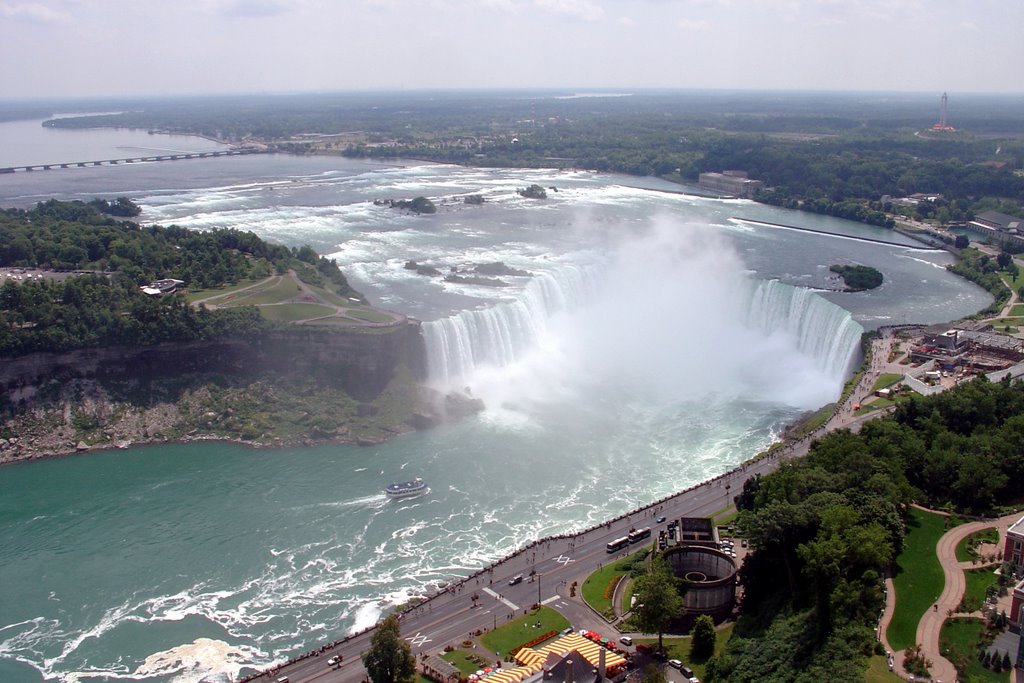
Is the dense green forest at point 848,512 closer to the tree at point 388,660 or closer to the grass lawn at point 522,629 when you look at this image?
the grass lawn at point 522,629

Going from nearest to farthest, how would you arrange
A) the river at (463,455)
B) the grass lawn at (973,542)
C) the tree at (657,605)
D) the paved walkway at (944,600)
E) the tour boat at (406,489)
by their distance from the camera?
the paved walkway at (944,600) < the tree at (657,605) < the grass lawn at (973,542) < the river at (463,455) < the tour boat at (406,489)

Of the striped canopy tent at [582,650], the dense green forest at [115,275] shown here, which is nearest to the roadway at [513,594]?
the striped canopy tent at [582,650]

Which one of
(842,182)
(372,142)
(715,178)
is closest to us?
(842,182)

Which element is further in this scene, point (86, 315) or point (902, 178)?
point (902, 178)

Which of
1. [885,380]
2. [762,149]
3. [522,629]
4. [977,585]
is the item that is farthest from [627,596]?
[762,149]

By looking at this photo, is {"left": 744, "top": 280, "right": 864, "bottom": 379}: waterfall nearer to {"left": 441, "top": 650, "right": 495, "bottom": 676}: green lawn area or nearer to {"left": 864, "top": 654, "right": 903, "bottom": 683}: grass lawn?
{"left": 864, "top": 654, "right": 903, "bottom": 683}: grass lawn

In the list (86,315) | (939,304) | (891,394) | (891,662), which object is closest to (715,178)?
(939,304)

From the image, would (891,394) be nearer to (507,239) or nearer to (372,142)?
(507,239)
